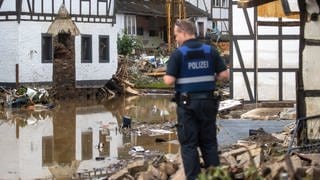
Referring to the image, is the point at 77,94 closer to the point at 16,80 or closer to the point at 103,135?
the point at 16,80

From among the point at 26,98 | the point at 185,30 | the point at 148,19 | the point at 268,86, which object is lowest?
the point at 26,98

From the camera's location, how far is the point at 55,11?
119 ft

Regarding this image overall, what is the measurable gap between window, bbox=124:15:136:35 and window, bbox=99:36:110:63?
11161mm

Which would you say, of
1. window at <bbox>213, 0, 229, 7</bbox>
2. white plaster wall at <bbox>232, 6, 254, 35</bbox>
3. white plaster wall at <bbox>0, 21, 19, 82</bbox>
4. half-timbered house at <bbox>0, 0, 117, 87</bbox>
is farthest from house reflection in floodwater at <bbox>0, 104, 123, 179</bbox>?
window at <bbox>213, 0, 229, 7</bbox>

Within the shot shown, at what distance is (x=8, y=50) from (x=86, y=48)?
5.11 m

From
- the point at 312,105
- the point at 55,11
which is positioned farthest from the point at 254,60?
the point at 55,11

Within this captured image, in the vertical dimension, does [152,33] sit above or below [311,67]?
above

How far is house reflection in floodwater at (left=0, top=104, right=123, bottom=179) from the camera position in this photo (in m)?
14.5

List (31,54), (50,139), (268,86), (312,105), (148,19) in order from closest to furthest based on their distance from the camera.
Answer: (312,105) → (50,139) → (268,86) → (31,54) → (148,19)

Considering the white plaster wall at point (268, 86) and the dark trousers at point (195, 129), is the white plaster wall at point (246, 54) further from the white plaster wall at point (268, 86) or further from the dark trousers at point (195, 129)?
the dark trousers at point (195, 129)

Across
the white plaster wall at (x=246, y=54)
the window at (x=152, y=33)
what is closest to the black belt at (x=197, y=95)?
the white plaster wall at (x=246, y=54)

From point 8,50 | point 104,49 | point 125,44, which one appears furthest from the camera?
point 125,44

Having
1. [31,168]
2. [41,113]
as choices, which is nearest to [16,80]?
[41,113]

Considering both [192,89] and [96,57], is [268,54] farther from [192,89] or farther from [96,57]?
[192,89]
